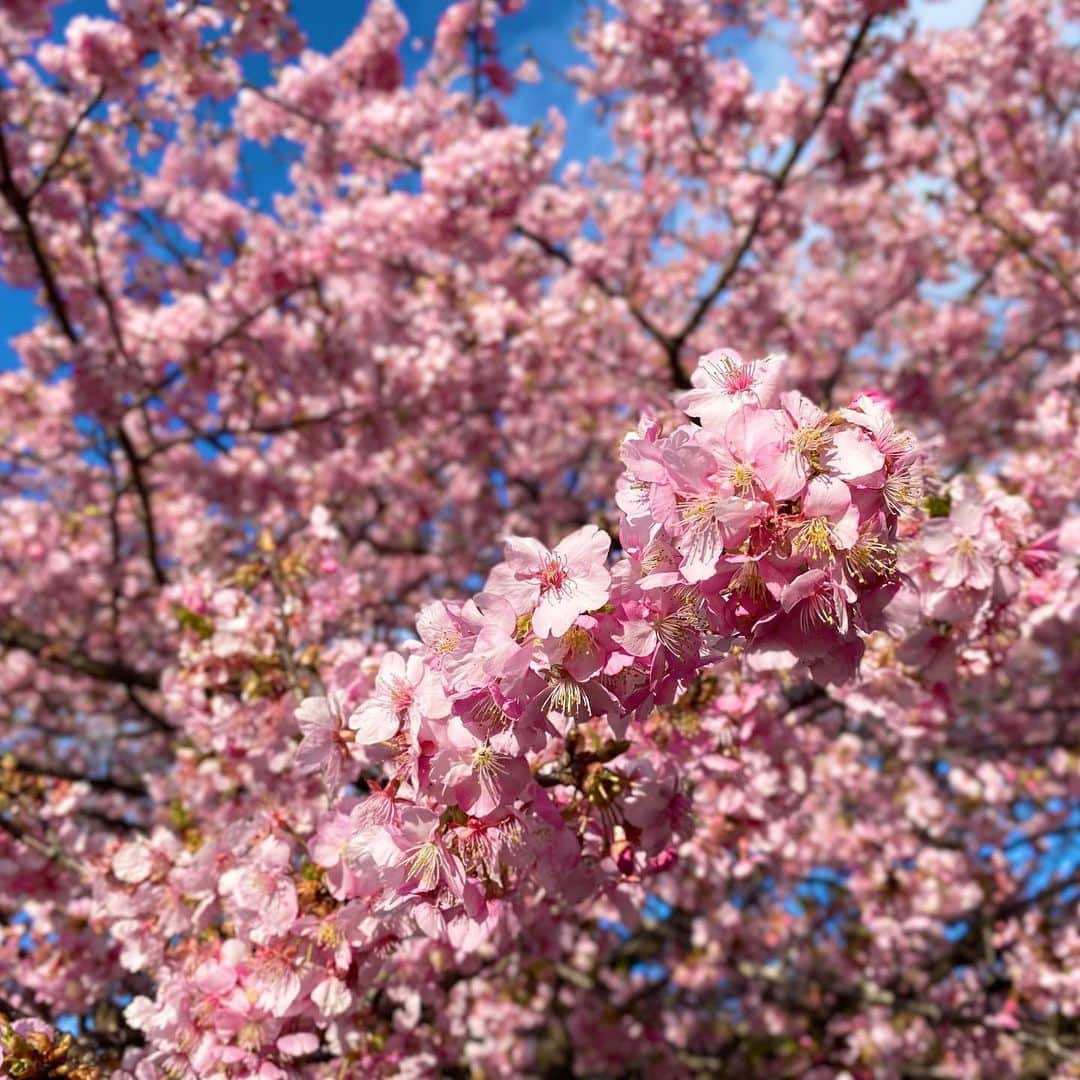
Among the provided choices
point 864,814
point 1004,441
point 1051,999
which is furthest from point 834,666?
point 1004,441

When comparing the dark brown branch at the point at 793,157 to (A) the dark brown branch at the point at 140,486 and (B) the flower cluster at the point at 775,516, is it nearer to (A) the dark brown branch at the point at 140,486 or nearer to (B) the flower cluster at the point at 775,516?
(A) the dark brown branch at the point at 140,486

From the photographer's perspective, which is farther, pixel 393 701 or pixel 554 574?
pixel 393 701

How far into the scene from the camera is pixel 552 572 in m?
1.38

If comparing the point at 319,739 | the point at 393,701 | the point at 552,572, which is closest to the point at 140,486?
the point at 319,739

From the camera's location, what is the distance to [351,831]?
5.55 feet

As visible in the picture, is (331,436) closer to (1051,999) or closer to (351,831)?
(351,831)

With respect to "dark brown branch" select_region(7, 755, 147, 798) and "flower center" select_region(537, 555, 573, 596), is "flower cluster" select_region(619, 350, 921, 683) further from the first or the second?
"dark brown branch" select_region(7, 755, 147, 798)

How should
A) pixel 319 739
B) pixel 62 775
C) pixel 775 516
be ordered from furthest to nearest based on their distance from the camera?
pixel 62 775 < pixel 319 739 < pixel 775 516

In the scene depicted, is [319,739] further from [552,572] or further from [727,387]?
[727,387]

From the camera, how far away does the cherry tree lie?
56.7 inches

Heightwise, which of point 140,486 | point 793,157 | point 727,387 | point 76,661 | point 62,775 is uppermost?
point 793,157

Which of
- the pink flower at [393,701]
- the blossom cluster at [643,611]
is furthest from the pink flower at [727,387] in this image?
the pink flower at [393,701]

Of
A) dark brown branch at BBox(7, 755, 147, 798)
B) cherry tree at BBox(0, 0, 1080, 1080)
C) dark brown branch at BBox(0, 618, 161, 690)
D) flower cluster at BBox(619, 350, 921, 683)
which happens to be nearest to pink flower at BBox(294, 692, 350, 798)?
cherry tree at BBox(0, 0, 1080, 1080)

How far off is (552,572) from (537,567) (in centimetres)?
3
